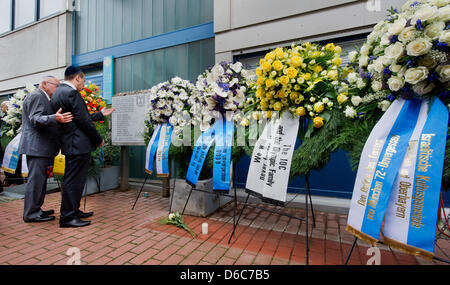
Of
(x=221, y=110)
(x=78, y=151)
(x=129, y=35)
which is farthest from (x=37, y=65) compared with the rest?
(x=221, y=110)

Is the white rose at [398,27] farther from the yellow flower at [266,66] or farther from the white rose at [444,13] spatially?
the yellow flower at [266,66]

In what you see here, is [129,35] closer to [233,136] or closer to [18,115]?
[18,115]

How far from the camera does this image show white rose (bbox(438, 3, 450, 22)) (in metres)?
1.32

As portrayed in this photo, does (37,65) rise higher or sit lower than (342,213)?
higher

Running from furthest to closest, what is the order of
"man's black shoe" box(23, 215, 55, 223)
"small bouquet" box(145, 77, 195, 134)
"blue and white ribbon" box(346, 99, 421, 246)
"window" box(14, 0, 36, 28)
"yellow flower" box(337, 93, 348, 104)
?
1. "window" box(14, 0, 36, 28)
2. "small bouquet" box(145, 77, 195, 134)
3. "man's black shoe" box(23, 215, 55, 223)
4. "yellow flower" box(337, 93, 348, 104)
5. "blue and white ribbon" box(346, 99, 421, 246)

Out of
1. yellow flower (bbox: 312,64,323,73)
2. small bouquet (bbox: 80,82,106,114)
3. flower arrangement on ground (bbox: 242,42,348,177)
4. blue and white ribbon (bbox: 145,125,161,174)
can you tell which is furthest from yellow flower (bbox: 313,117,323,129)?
small bouquet (bbox: 80,82,106,114)

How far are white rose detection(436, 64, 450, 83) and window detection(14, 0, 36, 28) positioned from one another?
35.8 feet

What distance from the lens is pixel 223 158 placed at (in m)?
2.70

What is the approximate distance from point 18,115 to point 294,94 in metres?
6.26

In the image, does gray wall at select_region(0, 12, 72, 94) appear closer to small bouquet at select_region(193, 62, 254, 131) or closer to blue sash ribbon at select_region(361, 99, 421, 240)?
small bouquet at select_region(193, 62, 254, 131)

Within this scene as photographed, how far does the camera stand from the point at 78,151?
112 inches

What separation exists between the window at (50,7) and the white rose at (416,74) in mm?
9045

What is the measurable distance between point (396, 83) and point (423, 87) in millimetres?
163

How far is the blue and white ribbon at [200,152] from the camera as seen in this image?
290 cm
